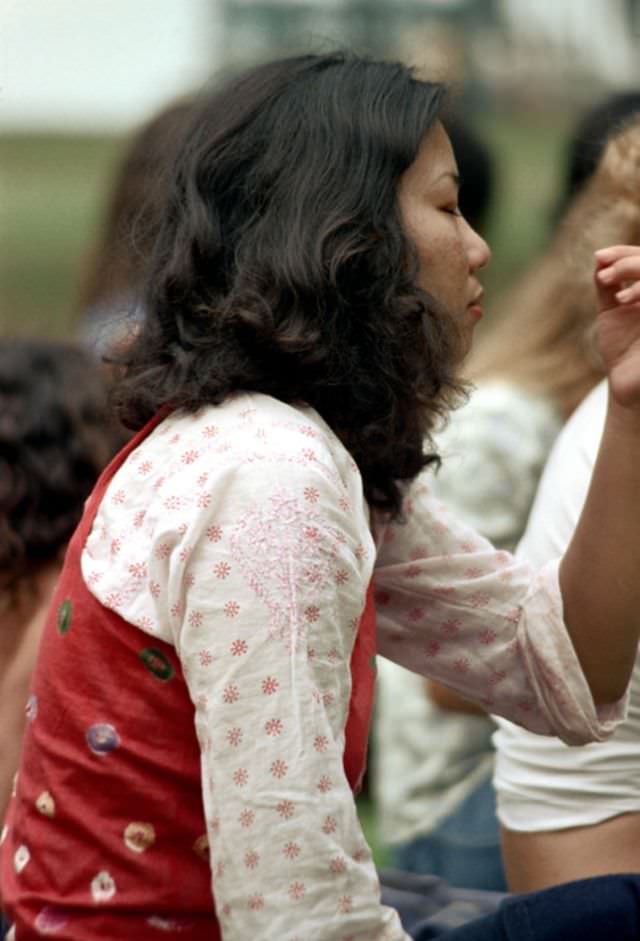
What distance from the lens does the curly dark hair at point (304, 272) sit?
1.69 m

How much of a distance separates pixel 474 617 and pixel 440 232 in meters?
0.48

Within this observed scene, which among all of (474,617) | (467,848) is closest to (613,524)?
(474,617)

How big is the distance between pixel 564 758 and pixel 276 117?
98 centimetres

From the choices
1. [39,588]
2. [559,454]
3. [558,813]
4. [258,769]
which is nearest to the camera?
[258,769]

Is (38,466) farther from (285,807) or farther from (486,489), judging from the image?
(285,807)

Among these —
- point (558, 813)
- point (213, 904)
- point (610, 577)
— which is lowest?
point (558, 813)

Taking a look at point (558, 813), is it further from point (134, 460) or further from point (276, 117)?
point (276, 117)

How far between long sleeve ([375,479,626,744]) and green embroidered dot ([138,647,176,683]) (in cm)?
43

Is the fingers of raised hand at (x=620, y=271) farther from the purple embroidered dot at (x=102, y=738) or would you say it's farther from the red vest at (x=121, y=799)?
the purple embroidered dot at (x=102, y=738)

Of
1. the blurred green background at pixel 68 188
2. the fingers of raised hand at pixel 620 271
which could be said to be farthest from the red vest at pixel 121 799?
the blurred green background at pixel 68 188

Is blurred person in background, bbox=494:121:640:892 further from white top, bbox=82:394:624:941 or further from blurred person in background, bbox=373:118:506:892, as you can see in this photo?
white top, bbox=82:394:624:941

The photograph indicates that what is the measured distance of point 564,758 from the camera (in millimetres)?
2217

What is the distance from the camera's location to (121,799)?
1.60m

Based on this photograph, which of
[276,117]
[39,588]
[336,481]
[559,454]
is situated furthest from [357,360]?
[39,588]
